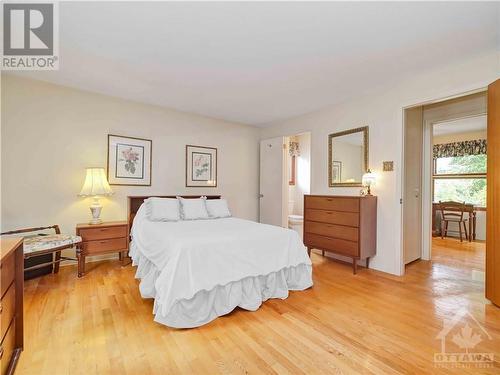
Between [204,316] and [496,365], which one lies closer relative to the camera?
[496,365]

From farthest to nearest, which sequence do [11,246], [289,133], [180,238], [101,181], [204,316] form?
1. [289,133]
2. [101,181]
3. [180,238]
4. [204,316]
5. [11,246]

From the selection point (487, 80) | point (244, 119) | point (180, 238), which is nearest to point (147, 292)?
point (180, 238)

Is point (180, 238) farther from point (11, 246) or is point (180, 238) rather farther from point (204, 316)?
point (11, 246)

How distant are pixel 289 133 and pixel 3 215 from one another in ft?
13.9

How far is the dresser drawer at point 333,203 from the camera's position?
3123 mm

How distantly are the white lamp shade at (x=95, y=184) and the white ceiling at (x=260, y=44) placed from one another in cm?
113

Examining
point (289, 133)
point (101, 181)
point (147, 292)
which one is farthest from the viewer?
point (289, 133)

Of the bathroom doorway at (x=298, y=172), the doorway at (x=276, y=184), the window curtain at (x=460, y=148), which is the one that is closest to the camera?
the doorway at (x=276, y=184)

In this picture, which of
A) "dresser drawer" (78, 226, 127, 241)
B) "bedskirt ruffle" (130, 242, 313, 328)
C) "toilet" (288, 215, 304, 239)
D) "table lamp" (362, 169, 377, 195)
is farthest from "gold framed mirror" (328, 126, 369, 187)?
"dresser drawer" (78, 226, 127, 241)

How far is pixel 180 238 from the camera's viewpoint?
2197 mm

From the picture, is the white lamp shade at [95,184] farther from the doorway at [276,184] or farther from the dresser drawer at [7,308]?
the doorway at [276,184]

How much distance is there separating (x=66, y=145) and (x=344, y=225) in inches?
150

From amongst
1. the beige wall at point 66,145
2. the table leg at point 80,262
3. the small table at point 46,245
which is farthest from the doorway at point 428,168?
the small table at point 46,245

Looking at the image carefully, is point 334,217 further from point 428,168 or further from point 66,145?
point 66,145
